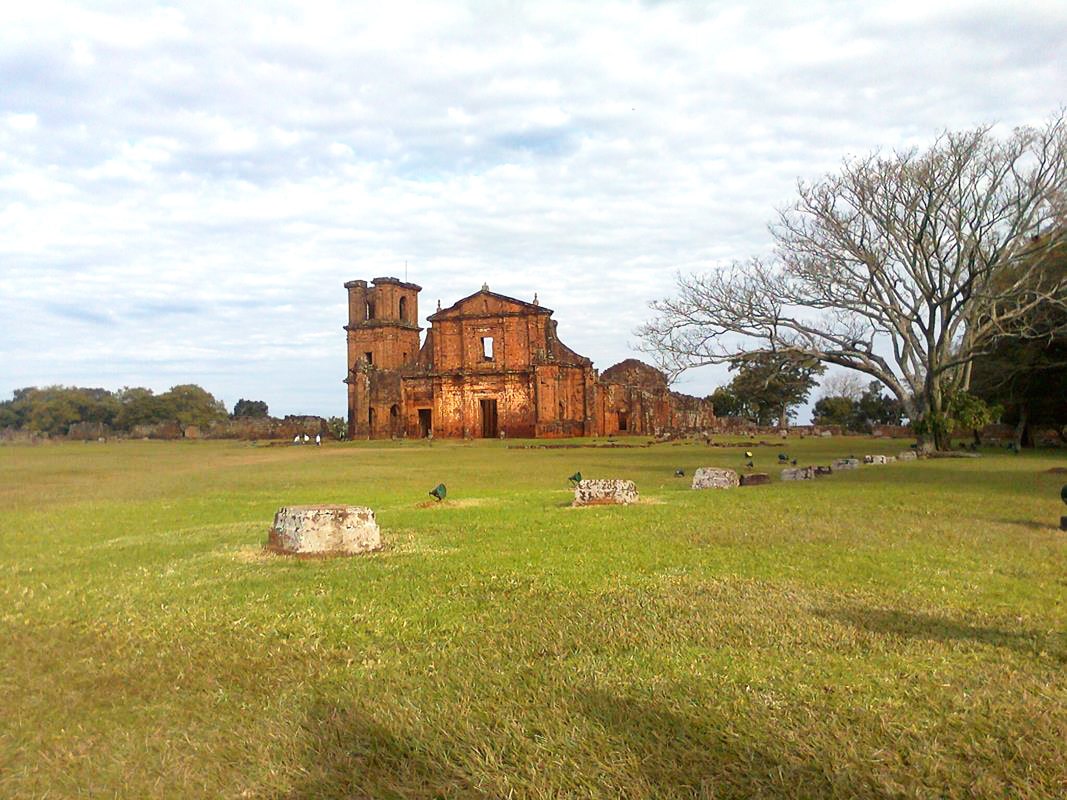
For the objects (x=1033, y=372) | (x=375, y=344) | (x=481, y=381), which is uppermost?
(x=375, y=344)

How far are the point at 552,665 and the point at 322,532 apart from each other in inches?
149

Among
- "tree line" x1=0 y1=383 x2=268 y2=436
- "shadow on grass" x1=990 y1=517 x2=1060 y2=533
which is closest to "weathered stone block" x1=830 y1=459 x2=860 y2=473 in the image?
"shadow on grass" x1=990 y1=517 x2=1060 y2=533

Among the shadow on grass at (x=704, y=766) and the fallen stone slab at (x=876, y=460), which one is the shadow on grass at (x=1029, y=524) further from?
the fallen stone slab at (x=876, y=460)

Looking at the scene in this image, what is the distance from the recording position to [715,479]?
13.3 metres

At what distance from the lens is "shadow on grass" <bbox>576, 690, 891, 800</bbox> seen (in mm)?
2734

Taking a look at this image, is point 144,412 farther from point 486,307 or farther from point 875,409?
point 875,409

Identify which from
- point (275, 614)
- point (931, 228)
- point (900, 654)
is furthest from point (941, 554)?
point (931, 228)

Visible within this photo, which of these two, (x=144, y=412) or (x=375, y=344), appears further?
(x=144, y=412)

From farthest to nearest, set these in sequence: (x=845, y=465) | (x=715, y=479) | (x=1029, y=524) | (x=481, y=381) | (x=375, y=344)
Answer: (x=375, y=344)
(x=481, y=381)
(x=845, y=465)
(x=715, y=479)
(x=1029, y=524)

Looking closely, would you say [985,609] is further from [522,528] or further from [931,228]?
[931,228]

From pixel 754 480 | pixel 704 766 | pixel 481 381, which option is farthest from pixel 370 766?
pixel 481 381

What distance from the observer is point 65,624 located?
5.05 meters

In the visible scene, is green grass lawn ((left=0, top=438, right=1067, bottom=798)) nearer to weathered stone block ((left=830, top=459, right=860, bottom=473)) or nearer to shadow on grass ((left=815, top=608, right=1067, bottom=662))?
shadow on grass ((left=815, top=608, right=1067, bottom=662))

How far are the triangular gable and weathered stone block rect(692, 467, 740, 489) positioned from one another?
37.3 meters
